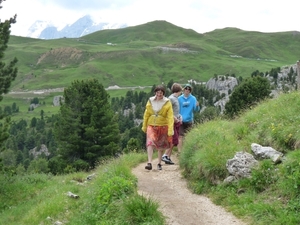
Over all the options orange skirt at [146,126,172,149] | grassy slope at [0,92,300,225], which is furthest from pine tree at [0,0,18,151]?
orange skirt at [146,126,172,149]

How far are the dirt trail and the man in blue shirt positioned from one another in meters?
2.63

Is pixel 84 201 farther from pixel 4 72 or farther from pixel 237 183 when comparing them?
pixel 4 72

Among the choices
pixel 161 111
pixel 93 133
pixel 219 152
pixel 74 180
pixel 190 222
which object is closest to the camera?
pixel 190 222

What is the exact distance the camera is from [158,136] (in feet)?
40.0

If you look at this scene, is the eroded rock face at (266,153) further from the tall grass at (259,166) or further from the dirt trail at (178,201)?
the dirt trail at (178,201)

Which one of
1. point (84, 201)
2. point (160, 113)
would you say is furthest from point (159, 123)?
point (84, 201)

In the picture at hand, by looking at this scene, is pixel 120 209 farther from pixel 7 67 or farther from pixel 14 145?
pixel 14 145

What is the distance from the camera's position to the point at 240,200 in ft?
26.6

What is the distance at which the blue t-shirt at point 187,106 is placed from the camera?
1434cm

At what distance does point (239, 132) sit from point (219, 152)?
2.16 metres

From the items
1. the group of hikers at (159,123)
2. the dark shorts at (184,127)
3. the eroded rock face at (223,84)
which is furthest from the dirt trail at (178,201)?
the eroded rock face at (223,84)

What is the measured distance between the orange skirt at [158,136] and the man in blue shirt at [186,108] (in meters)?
2.33

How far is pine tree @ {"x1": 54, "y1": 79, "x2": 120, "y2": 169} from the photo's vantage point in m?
43.7

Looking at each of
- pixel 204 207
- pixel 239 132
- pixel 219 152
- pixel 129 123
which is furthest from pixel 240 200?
pixel 129 123
